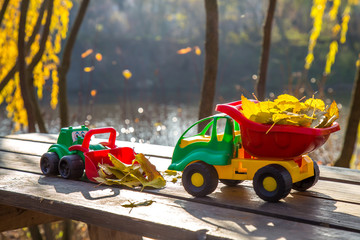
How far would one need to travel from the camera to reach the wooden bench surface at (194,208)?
1.26 metres

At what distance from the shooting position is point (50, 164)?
1.87m

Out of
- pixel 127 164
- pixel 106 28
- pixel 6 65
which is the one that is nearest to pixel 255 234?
pixel 127 164

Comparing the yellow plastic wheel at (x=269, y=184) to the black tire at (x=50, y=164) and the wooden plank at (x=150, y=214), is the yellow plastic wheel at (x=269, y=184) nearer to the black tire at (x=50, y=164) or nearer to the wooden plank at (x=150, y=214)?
the wooden plank at (x=150, y=214)

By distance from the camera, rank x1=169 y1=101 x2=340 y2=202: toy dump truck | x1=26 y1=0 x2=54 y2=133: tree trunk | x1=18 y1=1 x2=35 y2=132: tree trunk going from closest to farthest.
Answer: x1=169 y1=101 x2=340 y2=202: toy dump truck
x1=18 y1=1 x2=35 y2=132: tree trunk
x1=26 y1=0 x2=54 y2=133: tree trunk

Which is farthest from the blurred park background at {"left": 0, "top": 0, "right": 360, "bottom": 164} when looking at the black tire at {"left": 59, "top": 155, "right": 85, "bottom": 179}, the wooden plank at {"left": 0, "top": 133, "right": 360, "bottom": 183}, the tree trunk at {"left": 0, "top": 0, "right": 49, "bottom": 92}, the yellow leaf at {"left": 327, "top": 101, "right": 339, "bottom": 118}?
the yellow leaf at {"left": 327, "top": 101, "right": 339, "bottom": 118}

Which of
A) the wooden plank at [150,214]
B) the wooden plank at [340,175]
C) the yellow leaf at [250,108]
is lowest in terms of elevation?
the wooden plank at [150,214]

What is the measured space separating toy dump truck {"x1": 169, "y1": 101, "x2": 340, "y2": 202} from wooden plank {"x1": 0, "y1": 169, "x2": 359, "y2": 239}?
89mm

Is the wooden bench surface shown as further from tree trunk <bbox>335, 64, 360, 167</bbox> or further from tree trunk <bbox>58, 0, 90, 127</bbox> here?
tree trunk <bbox>58, 0, 90, 127</bbox>

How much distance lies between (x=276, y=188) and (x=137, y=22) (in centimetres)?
2448

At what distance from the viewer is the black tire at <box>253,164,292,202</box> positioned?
147cm

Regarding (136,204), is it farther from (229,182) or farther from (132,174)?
(229,182)

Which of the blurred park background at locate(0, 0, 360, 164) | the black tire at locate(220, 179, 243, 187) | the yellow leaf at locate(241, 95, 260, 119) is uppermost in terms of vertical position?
the blurred park background at locate(0, 0, 360, 164)

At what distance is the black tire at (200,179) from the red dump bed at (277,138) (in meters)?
0.15

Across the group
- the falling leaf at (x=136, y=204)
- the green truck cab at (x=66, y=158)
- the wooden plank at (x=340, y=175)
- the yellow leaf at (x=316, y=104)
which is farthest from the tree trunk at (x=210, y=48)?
the falling leaf at (x=136, y=204)
